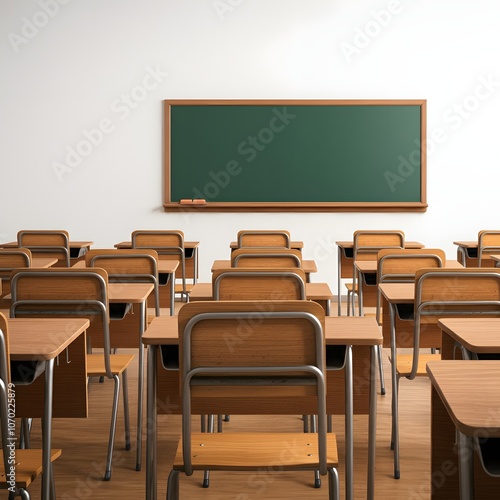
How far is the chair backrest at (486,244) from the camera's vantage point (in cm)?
618

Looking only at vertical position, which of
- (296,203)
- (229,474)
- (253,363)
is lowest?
(229,474)

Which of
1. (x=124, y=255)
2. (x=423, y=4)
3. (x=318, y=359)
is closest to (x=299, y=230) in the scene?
(x=423, y=4)

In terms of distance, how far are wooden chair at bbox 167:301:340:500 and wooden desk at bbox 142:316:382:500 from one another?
0.22 metres

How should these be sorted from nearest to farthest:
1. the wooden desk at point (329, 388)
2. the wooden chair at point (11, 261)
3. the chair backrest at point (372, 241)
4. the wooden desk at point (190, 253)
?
the wooden desk at point (329, 388), the wooden chair at point (11, 261), the chair backrest at point (372, 241), the wooden desk at point (190, 253)

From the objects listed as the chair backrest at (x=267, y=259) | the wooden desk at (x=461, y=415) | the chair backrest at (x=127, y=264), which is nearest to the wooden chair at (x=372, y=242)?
the chair backrest at (x=267, y=259)

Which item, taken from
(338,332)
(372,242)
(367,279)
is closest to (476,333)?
(338,332)

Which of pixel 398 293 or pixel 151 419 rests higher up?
pixel 398 293

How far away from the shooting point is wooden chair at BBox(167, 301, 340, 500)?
6.75ft

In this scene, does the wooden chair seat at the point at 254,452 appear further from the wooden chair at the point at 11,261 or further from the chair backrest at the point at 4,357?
the wooden chair at the point at 11,261

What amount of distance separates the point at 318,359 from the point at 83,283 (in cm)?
149

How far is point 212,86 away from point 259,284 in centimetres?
597

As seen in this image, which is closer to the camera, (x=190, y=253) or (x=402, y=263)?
(x=402, y=263)

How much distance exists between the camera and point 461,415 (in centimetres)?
137

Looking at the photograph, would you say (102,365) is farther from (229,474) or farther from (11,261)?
(11,261)
